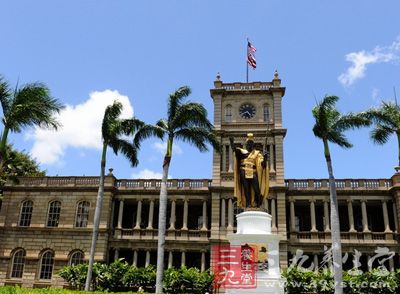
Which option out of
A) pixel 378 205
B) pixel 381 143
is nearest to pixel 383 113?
pixel 381 143

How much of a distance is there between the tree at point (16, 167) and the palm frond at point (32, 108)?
15.9 metres

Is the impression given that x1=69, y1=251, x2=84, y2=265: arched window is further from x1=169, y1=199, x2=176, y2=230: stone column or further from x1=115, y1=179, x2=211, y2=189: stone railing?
x1=169, y1=199, x2=176, y2=230: stone column

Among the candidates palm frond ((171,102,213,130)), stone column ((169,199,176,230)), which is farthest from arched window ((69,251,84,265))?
palm frond ((171,102,213,130))

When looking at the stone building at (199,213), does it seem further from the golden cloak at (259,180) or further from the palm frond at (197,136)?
the golden cloak at (259,180)

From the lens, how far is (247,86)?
112 ft

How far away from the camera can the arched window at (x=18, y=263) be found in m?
31.2

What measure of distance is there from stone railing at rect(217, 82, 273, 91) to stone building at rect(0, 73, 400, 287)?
0.08 metres

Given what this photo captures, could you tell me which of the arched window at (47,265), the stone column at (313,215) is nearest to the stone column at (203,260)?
the stone column at (313,215)

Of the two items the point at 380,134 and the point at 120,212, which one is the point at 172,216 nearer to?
the point at 120,212

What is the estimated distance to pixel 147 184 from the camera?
33.1m

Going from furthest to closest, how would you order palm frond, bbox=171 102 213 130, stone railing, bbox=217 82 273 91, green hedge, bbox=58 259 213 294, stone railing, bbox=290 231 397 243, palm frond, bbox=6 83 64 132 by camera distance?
stone railing, bbox=217 82 273 91 → stone railing, bbox=290 231 397 243 → green hedge, bbox=58 259 213 294 → palm frond, bbox=171 102 213 130 → palm frond, bbox=6 83 64 132

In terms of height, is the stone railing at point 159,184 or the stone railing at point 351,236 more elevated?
the stone railing at point 159,184

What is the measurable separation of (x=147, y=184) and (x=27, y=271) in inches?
435

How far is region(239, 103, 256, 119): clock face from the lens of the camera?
33188 mm
